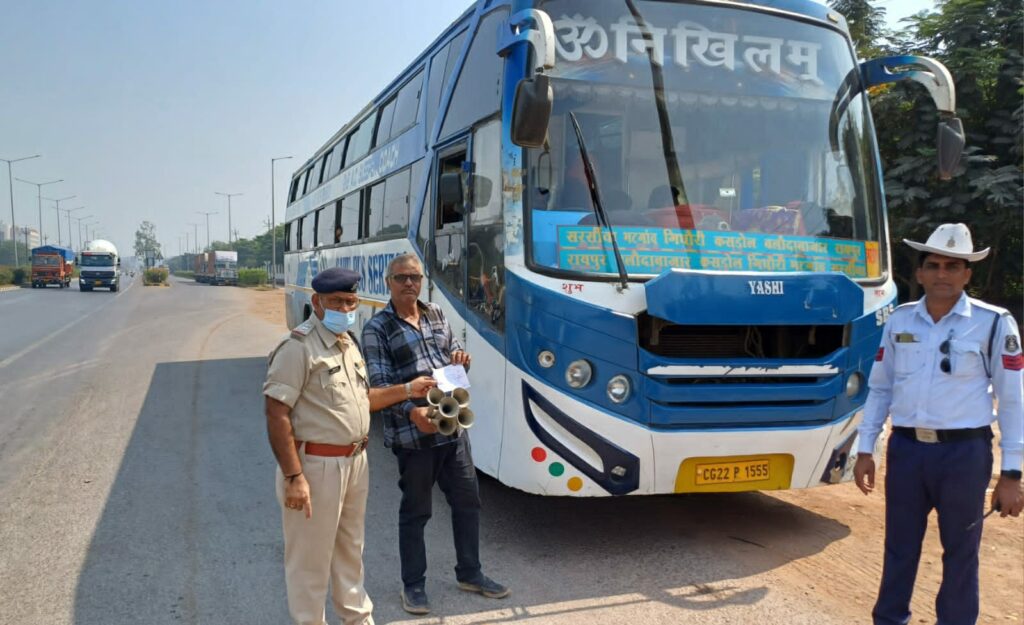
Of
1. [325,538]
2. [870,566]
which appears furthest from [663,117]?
[325,538]

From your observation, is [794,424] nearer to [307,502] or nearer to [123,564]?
[307,502]

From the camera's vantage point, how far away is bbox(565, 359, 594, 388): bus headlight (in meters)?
4.50

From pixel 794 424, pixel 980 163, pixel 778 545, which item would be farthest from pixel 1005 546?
pixel 980 163

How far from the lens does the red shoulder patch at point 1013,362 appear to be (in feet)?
10.7

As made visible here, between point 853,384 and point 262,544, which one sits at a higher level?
point 853,384

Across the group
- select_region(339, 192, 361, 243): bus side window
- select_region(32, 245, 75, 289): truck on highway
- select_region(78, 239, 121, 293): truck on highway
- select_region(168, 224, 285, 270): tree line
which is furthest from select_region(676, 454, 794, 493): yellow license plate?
select_region(168, 224, 285, 270): tree line

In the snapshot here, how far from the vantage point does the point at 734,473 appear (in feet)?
15.3

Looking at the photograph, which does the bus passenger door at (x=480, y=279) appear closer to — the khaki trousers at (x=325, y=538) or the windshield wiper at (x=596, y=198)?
the windshield wiper at (x=596, y=198)

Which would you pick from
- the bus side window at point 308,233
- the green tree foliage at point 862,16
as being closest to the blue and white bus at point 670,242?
the bus side window at point 308,233

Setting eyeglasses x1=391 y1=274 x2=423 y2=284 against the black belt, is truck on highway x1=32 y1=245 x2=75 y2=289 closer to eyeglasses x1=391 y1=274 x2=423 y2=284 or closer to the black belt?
eyeglasses x1=391 y1=274 x2=423 y2=284

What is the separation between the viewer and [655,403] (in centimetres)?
450

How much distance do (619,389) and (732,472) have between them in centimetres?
87

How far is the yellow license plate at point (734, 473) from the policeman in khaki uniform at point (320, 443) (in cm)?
198

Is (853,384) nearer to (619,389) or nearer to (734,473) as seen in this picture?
(734,473)
